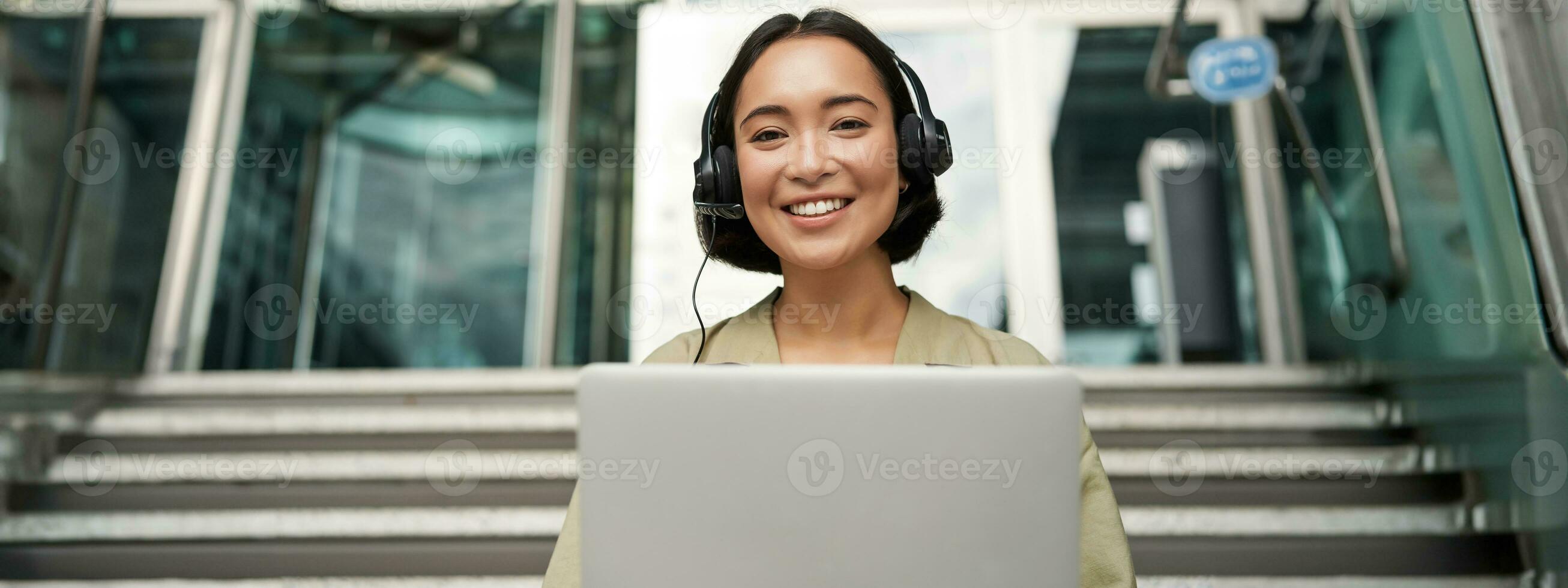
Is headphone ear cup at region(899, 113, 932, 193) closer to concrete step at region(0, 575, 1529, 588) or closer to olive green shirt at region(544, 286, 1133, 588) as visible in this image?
olive green shirt at region(544, 286, 1133, 588)

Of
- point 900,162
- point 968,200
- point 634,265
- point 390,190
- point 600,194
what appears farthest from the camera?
point 390,190

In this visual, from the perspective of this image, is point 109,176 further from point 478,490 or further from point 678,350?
point 678,350

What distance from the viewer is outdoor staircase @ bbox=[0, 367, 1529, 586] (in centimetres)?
203

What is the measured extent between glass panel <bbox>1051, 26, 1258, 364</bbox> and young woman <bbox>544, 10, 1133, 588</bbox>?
3170mm

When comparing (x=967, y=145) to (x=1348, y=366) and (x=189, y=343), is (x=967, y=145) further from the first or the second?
(x=189, y=343)

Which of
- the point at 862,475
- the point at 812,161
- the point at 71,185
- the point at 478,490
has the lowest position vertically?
the point at 862,475

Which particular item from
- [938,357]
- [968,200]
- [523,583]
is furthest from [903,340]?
[968,200]

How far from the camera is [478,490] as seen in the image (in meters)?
2.31

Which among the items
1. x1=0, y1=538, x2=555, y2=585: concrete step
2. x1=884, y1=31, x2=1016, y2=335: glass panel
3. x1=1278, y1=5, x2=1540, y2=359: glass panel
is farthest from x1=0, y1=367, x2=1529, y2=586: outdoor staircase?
x1=884, y1=31, x2=1016, y2=335: glass panel

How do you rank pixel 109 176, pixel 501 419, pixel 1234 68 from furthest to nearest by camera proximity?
pixel 1234 68 < pixel 109 176 < pixel 501 419

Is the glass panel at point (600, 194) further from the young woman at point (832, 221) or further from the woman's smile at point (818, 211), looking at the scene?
the woman's smile at point (818, 211)

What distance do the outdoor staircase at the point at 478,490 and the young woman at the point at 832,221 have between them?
115 centimetres

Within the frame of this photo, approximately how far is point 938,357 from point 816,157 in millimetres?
298

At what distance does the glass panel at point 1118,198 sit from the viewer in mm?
4098
